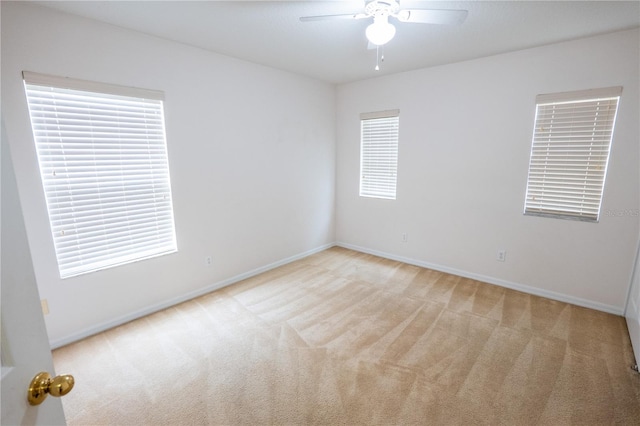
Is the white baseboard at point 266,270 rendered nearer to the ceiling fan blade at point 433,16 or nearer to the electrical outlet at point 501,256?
the electrical outlet at point 501,256

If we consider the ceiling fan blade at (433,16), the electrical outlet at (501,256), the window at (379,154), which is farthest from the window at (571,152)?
the ceiling fan blade at (433,16)

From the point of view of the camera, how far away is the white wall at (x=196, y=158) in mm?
2088

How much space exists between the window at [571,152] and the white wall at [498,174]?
0.24ft

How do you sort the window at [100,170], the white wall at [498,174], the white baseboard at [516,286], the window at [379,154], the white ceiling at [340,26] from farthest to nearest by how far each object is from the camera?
the window at [379,154] → the white baseboard at [516,286] → the white wall at [498,174] → the window at [100,170] → the white ceiling at [340,26]

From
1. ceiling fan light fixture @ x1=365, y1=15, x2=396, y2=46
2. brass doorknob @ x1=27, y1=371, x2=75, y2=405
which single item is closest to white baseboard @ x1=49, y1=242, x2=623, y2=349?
brass doorknob @ x1=27, y1=371, x2=75, y2=405

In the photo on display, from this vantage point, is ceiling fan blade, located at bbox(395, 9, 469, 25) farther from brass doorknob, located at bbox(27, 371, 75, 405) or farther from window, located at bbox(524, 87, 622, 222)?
brass doorknob, located at bbox(27, 371, 75, 405)

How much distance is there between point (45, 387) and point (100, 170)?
222 cm

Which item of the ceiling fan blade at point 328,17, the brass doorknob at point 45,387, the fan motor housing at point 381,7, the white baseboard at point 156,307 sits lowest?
the white baseboard at point 156,307

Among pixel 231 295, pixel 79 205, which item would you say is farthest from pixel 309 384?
pixel 79 205

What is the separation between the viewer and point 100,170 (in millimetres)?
2418

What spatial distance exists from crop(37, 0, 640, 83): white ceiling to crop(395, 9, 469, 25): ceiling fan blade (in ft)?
0.86

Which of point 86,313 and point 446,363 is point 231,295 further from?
point 446,363

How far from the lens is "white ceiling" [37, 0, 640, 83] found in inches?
80.7

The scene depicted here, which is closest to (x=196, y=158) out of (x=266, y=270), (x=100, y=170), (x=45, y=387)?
(x=100, y=170)
